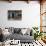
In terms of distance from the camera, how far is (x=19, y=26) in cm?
424

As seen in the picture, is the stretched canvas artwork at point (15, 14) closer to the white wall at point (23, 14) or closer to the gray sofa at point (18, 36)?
the white wall at point (23, 14)

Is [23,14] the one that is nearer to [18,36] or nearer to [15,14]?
[15,14]

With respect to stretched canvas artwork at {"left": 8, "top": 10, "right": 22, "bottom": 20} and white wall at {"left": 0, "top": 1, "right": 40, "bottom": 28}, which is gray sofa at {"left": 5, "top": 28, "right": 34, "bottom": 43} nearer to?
white wall at {"left": 0, "top": 1, "right": 40, "bottom": 28}

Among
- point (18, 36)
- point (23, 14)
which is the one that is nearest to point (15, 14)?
point (23, 14)

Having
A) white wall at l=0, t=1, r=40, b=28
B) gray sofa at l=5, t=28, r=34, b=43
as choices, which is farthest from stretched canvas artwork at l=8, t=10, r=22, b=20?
gray sofa at l=5, t=28, r=34, b=43

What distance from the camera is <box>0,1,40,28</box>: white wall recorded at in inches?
166

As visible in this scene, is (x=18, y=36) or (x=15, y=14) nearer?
(x=18, y=36)

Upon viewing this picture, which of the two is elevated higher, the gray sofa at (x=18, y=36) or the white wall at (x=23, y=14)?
the white wall at (x=23, y=14)

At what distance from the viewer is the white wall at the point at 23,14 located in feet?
13.8

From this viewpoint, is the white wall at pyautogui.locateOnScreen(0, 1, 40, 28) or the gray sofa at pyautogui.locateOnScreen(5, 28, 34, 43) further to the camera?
the white wall at pyautogui.locateOnScreen(0, 1, 40, 28)

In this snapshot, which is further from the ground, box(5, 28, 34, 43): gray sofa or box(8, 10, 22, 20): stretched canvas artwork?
box(8, 10, 22, 20): stretched canvas artwork

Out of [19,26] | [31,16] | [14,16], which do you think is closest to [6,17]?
[14,16]

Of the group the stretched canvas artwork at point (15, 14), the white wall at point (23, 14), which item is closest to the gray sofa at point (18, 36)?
the white wall at point (23, 14)

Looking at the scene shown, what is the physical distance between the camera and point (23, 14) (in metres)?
4.22
